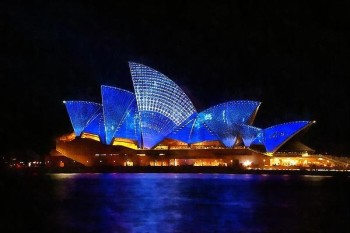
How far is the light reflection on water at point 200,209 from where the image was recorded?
16.6 m

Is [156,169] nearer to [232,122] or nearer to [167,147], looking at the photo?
[167,147]

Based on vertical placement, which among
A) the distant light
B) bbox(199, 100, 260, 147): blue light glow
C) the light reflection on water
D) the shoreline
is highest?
bbox(199, 100, 260, 147): blue light glow

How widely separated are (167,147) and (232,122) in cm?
909

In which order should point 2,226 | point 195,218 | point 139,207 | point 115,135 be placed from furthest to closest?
1. point 115,135
2. point 139,207
3. point 195,218
4. point 2,226

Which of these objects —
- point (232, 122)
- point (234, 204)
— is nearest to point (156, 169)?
point (232, 122)

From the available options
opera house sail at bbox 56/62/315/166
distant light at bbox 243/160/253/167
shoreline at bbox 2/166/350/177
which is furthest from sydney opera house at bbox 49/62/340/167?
shoreline at bbox 2/166/350/177

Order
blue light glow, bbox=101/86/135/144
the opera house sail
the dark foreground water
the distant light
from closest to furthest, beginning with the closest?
the dark foreground water, blue light glow, bbox=101/86/135/144, the opera house sail, the distant light

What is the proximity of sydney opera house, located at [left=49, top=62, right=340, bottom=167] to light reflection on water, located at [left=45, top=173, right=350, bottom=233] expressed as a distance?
27.5 m

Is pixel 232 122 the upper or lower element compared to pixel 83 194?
upper

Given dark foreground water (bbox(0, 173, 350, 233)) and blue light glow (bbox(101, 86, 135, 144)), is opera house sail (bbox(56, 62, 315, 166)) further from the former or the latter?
dark foreground water (bbox(0, 173, 350, 233))

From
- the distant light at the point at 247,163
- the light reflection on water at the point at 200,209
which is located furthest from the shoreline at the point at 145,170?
the light reflection on water at the point at 200,209

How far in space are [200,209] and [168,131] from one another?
3849 cm

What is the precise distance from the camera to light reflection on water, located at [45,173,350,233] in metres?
16.6

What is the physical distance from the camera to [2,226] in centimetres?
1516
